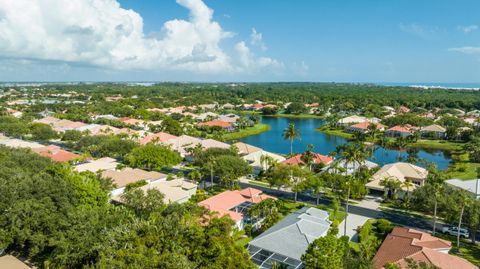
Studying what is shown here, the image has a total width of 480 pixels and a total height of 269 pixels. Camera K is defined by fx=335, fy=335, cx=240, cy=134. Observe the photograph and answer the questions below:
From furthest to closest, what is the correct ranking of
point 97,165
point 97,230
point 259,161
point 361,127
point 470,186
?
point 361,127, point 259,161, point 97,165, point 470,186, point 97,230

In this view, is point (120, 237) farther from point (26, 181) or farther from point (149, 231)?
point (26, 181)

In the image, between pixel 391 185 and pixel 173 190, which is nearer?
pixel 173 190

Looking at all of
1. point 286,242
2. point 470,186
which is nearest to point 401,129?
point 470,186

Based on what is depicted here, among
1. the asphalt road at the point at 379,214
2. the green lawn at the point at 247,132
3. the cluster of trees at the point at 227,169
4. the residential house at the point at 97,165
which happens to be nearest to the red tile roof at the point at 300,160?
the asphalt road at the point at 379,214

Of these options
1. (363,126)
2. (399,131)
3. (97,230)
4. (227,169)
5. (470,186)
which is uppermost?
(97,230)

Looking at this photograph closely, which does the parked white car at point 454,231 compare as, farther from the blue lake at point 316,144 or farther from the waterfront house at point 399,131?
the waterfront house at point 399,131

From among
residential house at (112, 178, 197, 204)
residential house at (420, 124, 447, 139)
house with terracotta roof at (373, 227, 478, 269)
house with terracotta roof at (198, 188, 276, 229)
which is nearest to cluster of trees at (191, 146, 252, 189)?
residential house at (112, 178, 197, 204)

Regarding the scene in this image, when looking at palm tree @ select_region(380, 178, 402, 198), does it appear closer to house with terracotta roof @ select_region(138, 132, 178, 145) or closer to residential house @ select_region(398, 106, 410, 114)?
house with terracotta roof @ select_region(138, 132, 178, 145)

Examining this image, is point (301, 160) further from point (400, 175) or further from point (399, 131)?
point (399, 131)
